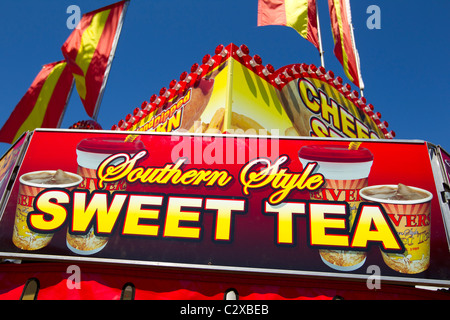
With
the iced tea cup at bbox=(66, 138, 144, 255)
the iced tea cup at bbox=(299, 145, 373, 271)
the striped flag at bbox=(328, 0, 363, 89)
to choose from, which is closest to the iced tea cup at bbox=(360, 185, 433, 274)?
the iced tea cup at bbox=(299, 145, 373, 271)

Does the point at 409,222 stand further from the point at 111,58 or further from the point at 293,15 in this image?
the point at 111,58

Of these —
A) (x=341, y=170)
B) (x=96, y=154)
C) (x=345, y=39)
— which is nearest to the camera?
(x=341, y=170)

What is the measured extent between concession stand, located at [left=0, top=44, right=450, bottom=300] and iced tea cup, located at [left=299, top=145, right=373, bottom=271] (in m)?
0.01

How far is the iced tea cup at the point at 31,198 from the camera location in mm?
3646

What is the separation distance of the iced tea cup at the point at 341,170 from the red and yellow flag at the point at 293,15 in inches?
265

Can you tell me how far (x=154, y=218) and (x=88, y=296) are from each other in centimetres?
101

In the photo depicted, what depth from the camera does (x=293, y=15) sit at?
1029cm

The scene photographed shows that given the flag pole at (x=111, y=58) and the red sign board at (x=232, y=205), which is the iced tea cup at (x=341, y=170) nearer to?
the red sign board at (x=232, y=205)

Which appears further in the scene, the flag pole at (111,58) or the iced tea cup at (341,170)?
the flag pole at (111,58)

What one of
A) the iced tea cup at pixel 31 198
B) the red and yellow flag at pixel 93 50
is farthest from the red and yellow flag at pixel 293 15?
the iced tea cup at pixel 31 198

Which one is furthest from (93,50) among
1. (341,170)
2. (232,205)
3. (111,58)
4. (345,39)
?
(341,170)

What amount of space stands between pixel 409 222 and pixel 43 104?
1228 centimetres

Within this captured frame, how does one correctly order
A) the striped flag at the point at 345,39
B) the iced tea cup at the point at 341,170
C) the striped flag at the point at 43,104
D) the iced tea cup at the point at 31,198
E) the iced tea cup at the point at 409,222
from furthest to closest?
1. the striped flag at the point at 43,104
2. the striped flag at the point at 345,39
3. the iced tea cup at the point at 341,170
4. the iced tea cup at the point at 31,198
5. the iced tea cup at the point at 409,222

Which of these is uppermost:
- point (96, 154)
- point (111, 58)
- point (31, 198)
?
point (111, 58)
